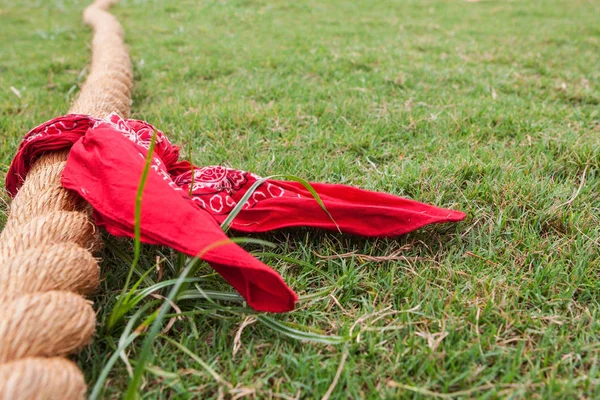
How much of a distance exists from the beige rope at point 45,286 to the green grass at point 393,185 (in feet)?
0.43

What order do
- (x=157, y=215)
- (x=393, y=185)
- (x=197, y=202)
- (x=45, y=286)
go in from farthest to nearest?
1. (x=393, y=185)
2. (x=197, y=202)
3. (x=157, y=215)
4. (x=45, y=286)

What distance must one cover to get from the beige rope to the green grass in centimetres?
13

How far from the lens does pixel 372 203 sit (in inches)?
63.9

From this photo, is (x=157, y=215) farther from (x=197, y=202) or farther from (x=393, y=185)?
(x=393, y=185)

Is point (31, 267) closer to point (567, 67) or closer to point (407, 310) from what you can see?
point (407, 310)

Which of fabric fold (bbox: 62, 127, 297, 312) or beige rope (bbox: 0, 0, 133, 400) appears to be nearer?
beige rope (bbox: 0, 0, 133, 400)

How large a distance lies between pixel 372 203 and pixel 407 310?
17.3 inches

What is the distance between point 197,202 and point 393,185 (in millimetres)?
742

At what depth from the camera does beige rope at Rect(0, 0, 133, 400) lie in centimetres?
93

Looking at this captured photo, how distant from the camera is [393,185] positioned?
6.19 ft

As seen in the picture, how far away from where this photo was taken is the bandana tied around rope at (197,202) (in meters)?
1.22

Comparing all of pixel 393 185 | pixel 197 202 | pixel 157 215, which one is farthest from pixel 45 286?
pixel 393 185

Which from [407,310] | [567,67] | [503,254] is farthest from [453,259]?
[567,67]

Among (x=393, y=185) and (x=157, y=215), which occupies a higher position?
(x=157, y=215)
